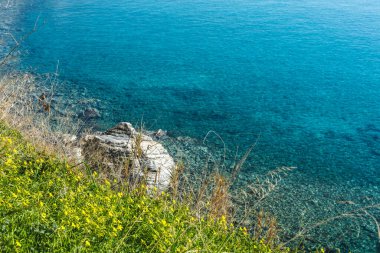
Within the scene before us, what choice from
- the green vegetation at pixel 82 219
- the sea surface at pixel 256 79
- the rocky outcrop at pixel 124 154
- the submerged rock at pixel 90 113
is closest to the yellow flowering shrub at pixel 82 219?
the green vegetation at pixel 82 219

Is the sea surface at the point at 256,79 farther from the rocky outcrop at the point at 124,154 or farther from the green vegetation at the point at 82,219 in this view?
the green vegetation at the point at 82,219

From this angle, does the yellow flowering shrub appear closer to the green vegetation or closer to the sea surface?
the green vegetation

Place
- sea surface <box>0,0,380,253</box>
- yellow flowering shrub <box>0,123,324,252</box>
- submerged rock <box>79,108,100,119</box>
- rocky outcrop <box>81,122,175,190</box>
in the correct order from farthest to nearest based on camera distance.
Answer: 1. submerged rock <box>79,108,100,119</box>
2. sea surface <box>0,0,380,253</box>
3. rocky outcrop <box>81,122,175,190</box>
4. yellow flowering shrub <box>0,123,324,252</box>

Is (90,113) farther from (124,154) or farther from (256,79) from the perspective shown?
(256,79)

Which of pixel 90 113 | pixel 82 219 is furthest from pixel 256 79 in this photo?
pixel 82 219

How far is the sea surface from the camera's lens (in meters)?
9.15

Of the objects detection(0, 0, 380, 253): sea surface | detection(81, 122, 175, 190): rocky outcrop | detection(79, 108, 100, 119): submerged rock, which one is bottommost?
detection(0, 0, 380, 253): sea surface

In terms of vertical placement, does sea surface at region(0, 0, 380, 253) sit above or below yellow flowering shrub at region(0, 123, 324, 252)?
below

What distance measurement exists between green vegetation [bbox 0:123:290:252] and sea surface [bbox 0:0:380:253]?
3.47 meters

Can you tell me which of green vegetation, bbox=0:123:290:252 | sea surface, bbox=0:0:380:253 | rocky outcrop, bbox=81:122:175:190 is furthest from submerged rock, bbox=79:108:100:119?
green vegetation, bbox=0:123:290:252

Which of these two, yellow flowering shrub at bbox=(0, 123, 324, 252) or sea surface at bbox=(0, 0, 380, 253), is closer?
yellow flowering shrub at bbox=(0, 123, 324, 252)

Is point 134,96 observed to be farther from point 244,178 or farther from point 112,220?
point 112,220

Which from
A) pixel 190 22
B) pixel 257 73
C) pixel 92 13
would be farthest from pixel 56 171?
pixel 92 13

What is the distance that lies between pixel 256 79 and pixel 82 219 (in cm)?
1175
